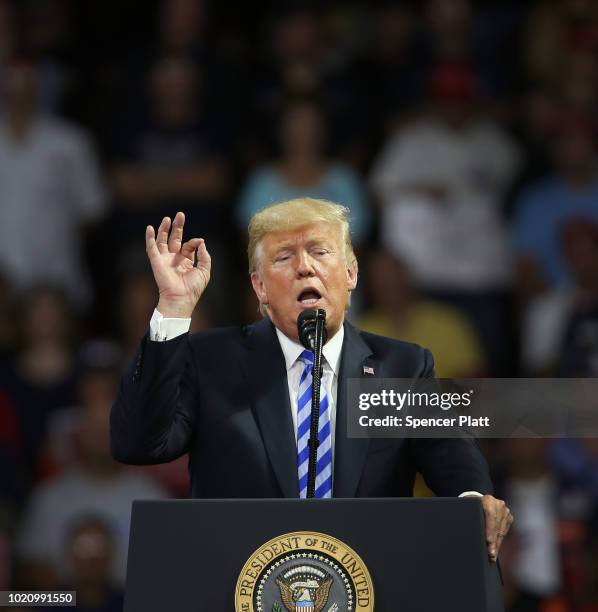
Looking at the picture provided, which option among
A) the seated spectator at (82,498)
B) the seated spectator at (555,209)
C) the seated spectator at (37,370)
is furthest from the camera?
the seated spectator at (555,209)

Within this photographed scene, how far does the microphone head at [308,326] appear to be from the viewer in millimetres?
2467

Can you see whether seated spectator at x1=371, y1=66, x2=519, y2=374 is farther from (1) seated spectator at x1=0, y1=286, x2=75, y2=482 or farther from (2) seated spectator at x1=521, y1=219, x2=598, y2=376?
(1) seated spectator at x1=0, y1=286, x2=75, y2=482

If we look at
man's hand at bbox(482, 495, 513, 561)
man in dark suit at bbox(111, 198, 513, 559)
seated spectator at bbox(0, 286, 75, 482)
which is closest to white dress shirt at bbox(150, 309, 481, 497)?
man in dark suit at bbox(111, 198, 513, 559)

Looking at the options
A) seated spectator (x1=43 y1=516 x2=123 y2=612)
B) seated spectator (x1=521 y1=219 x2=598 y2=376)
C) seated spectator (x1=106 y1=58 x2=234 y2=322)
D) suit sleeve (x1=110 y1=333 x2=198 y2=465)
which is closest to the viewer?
suit sleeve (x1=110 y1=333 x2=198 y2=465)

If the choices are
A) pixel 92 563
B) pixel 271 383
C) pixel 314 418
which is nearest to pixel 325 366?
pixel 271 383

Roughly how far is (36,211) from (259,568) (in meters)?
4.39

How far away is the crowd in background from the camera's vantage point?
5.80 m

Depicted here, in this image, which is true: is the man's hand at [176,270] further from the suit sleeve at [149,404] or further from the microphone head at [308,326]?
the microphone head at [308,326]

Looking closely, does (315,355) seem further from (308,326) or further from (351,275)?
(351,275)

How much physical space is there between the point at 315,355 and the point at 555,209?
410 cm

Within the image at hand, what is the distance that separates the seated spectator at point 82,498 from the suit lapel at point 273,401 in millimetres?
2619

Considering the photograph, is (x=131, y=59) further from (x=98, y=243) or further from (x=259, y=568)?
(x=259, y=568)

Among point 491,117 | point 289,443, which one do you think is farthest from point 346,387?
point 491,117

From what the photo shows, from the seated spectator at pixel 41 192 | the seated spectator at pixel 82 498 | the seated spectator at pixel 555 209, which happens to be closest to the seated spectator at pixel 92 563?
the seated spectator at pixel 82 498
